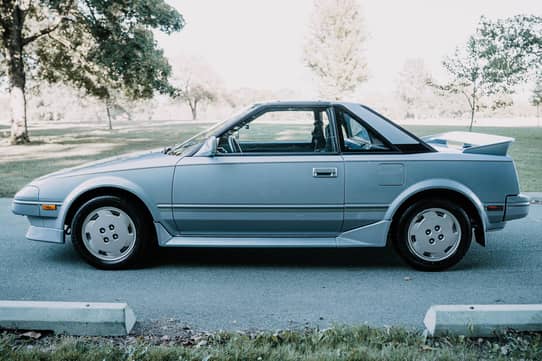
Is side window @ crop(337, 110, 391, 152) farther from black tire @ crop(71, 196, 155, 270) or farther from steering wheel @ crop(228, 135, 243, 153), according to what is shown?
black tire @ crop(71, 196, 155, 270)

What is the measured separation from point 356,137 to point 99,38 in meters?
19.9

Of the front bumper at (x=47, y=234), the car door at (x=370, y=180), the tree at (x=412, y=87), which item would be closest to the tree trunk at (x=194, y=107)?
the tree at (x=412, y=87)

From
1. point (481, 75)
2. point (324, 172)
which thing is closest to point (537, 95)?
point (481, 75)

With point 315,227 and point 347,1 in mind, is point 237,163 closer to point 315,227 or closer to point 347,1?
point 315,227

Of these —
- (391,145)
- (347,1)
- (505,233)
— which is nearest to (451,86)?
(347,1)

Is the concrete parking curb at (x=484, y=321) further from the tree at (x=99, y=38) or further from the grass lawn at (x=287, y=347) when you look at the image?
the tree at (x=99, y=38)

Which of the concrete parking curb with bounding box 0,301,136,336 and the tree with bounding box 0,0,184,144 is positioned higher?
the tree with bounding box 0,0,184,144

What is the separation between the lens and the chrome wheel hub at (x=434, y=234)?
4.93 meters

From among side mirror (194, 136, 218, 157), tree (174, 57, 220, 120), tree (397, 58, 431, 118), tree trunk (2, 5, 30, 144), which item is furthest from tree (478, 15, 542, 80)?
tree (397, 58, 431, 118)

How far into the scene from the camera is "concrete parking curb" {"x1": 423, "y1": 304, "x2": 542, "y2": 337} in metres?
3.31

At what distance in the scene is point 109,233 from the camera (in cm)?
498

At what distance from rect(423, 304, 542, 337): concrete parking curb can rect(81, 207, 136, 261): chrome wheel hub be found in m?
2.82

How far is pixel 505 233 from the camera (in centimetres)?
665

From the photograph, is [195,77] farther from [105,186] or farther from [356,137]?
[356,137]
